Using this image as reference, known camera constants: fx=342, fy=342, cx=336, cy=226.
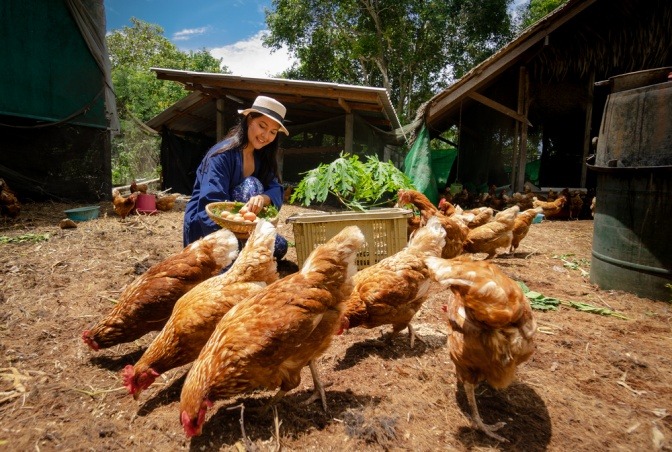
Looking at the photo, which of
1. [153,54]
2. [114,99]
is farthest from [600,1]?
[153,54]

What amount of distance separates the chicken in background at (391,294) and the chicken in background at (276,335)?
56cm

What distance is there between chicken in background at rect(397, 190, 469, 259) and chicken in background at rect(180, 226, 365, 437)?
284cm

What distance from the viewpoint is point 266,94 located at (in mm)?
10859

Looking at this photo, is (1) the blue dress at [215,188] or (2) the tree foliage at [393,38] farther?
(2) the tree foliage at [393,38]

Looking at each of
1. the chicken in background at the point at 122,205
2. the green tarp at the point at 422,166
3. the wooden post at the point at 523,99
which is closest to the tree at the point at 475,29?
the wooden post at the point at 523,99

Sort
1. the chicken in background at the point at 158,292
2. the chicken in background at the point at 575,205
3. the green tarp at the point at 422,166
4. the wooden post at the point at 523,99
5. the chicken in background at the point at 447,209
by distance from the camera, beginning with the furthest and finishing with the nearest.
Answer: the wooden post at the point at 523,99, the chicken in background at the point at 575,205, the green tarp at the point at 422,166, the chicken in background at the point at 447,209, the chicken in background at the point at 158,292

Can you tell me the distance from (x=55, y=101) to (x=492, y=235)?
11.8 meters

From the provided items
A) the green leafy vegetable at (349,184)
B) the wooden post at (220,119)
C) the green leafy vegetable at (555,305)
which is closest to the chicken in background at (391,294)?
the green leafy vegetable at (555,305)

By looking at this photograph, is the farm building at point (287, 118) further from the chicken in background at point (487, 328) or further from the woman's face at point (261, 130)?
the chicken in background at point (487, 328)

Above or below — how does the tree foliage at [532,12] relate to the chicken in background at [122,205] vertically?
above

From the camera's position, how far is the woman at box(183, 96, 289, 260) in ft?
12.0

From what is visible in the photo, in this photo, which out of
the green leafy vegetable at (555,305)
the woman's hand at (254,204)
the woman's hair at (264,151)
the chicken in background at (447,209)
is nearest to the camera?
the woman's hand at (254,204)

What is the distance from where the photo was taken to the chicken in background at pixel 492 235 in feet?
17.7

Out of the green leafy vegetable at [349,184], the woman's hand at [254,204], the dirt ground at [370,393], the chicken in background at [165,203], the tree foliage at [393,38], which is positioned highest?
the tree foliage at [393,38]
